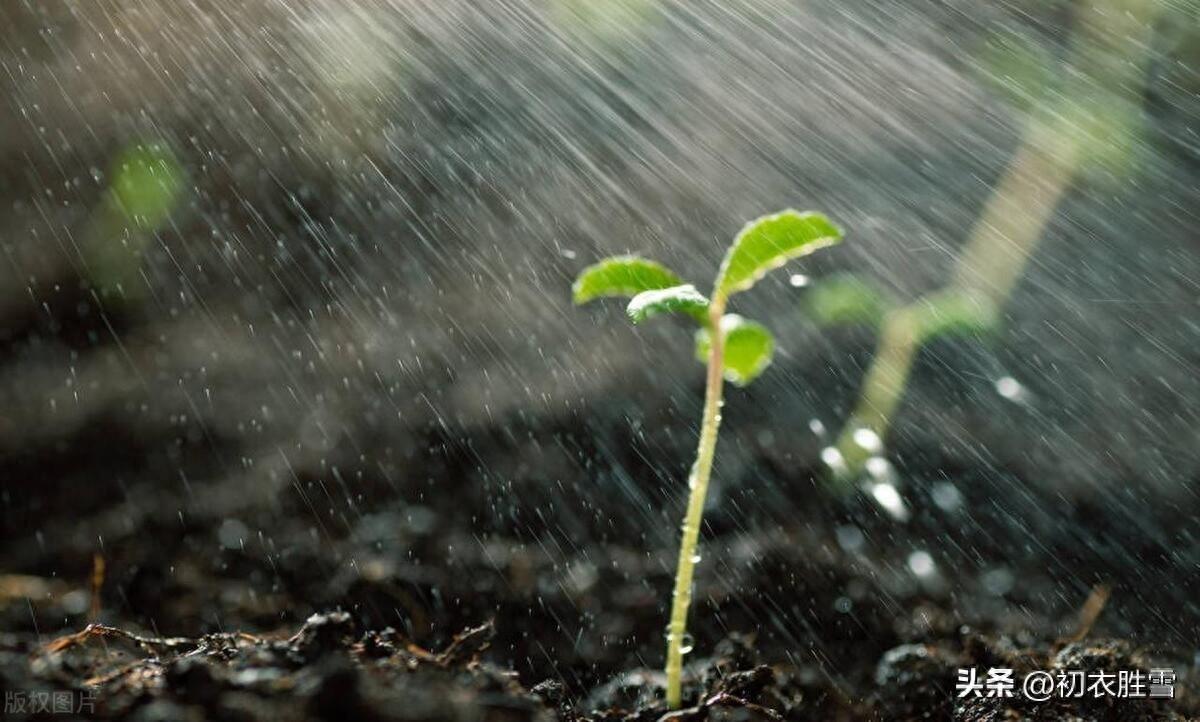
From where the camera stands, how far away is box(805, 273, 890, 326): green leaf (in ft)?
5.22

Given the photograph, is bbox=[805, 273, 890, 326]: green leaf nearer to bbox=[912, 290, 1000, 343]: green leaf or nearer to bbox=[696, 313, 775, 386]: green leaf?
bbox=[912, 290, 1000, 343]: green leaf

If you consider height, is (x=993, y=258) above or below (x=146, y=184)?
above

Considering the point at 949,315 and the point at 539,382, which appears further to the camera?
the point at 539,382

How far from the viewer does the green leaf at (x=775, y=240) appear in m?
0.72

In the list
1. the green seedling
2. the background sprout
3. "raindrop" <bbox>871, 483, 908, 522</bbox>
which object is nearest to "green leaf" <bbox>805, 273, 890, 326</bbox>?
the background sprout

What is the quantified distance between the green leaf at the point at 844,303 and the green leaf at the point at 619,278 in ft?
2.91

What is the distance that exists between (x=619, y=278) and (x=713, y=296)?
→ 7cm

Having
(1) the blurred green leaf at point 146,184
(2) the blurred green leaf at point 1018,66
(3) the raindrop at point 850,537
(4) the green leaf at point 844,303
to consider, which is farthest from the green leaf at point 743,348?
(2) the blurred green leaf at point 1018,66

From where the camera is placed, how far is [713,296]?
74 centimetres

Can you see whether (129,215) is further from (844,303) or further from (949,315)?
(949,315)

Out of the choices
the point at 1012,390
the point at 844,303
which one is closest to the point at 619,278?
the point at 844,303

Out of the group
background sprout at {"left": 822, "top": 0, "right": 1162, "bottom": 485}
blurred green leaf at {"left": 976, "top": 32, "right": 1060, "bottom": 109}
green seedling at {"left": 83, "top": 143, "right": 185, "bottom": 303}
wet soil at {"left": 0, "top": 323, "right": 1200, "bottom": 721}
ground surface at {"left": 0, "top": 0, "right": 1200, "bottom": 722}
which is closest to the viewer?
wet soil at {"left": 0, "top": 323, "right": 1200, "bottom": 721}

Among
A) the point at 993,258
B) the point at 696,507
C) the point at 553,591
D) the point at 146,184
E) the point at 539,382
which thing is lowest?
the point at 146,184

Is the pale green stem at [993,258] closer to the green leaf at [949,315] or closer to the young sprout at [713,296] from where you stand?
the green leaf at [949,315]
